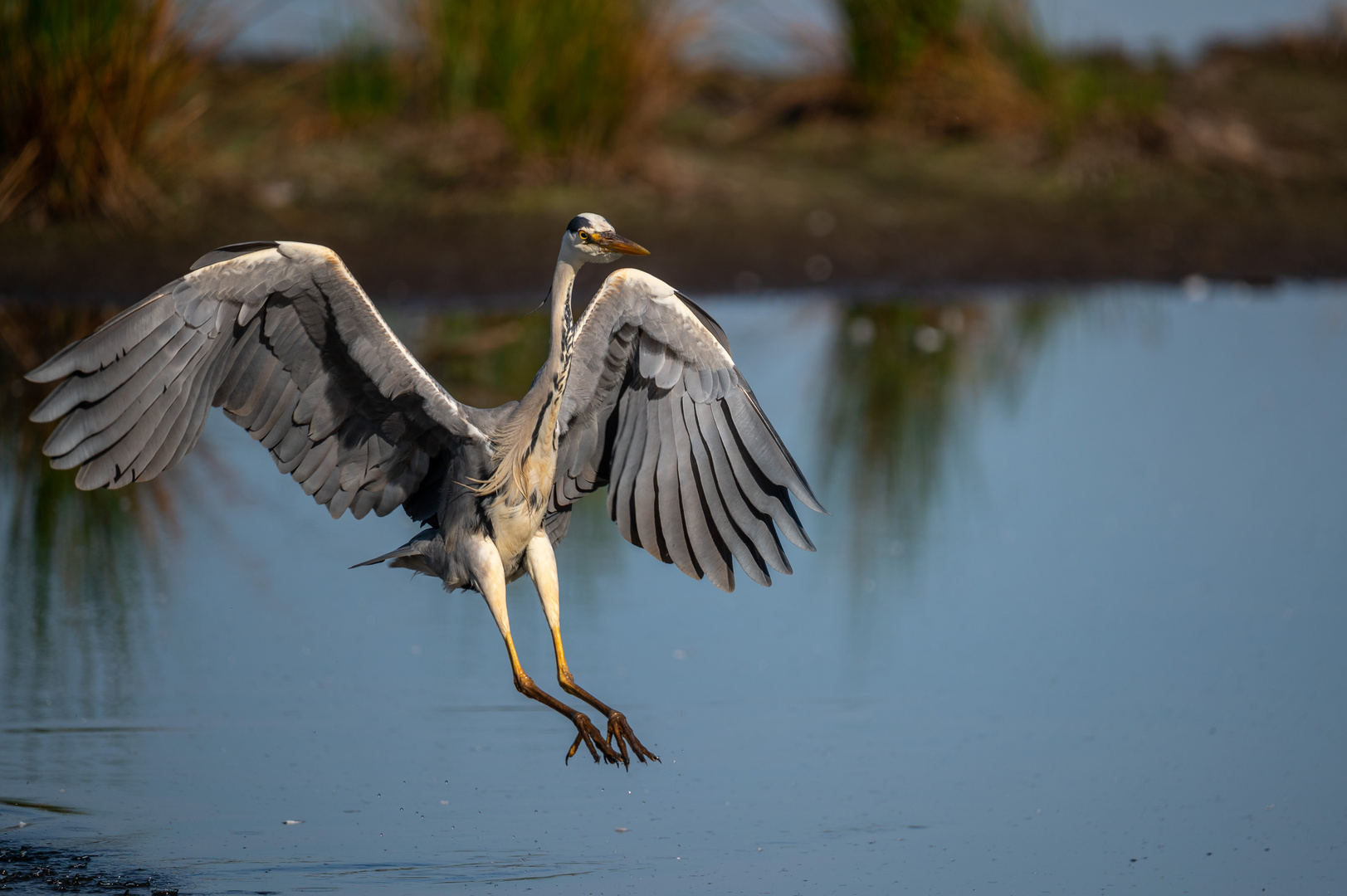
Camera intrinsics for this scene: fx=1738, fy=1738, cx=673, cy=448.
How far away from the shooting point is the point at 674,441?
18.2ft

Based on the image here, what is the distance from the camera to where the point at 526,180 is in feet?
43.9

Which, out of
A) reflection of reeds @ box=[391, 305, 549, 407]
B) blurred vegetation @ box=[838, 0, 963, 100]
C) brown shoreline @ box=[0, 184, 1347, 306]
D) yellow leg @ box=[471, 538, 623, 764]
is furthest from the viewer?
blurred vegetation @ box=[838, 0, 963, 100]

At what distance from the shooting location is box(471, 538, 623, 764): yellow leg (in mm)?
5129

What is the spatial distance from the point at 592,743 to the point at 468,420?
1106 millimetres

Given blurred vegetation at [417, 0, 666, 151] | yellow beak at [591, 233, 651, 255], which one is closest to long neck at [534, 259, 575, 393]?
yellow beak at [591, 233, 651, 255]

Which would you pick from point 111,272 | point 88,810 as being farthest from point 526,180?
point 88,810

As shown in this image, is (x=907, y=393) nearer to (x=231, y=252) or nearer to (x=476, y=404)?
(x=476, y=404)

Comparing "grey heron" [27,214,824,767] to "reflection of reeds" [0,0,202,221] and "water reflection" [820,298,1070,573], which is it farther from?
"reflection of reeds" [0,0,202,221]

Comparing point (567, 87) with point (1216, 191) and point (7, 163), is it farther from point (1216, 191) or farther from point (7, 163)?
point (1216, 191)

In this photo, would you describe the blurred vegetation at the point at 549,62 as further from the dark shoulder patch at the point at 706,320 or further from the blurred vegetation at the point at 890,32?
the dark shoulder patch at the point at 706,320

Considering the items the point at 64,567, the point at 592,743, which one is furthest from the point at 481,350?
the point at 592,743

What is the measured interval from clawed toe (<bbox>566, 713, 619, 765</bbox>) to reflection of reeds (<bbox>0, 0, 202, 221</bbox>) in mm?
8036

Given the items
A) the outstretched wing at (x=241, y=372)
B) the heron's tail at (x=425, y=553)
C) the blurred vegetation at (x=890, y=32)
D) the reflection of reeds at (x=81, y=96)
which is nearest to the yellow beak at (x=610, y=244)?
the outstretched wing at (x=241, y=372)

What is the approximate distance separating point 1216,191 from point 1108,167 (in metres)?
0.94
